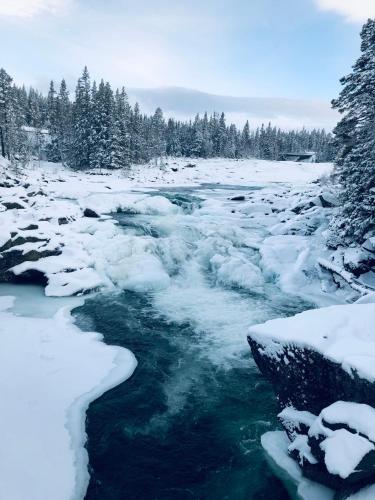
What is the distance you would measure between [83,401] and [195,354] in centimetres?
356

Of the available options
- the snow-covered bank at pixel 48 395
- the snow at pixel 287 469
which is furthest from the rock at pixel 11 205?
the snow at pixel 287 469

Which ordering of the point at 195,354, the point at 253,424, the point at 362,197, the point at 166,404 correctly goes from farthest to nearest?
the point at 362,197 → the point at 195,354 → the point at 166,404 → the point at 253,424

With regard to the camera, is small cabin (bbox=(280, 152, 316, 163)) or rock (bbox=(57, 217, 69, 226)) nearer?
rock (bbox=(57, 217, 69, 226))

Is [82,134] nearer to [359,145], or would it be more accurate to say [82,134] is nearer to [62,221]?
[62,221]

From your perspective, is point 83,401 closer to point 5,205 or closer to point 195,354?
point 195,354

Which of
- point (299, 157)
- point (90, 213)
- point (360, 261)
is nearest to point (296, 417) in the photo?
point (360, 261)

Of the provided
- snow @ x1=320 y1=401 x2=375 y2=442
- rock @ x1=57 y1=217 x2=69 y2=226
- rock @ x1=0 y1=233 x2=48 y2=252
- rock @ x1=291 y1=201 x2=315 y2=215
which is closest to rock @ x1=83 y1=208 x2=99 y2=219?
rock @ x1=57 y1=217 x2=69 y2=226

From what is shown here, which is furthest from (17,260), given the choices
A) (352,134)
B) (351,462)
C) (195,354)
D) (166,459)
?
(352,134)

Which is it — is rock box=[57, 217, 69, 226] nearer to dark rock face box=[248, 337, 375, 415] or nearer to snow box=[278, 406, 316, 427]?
dark rock face box=[248, 337, 375, 415]

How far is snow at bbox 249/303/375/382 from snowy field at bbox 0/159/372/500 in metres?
4.14

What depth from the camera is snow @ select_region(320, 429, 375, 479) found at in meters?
5.23

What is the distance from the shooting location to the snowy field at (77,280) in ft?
22.3

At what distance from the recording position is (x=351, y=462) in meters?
5.27

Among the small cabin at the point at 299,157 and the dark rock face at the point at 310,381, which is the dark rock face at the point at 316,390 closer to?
the dark rock face at the point at 310,381
